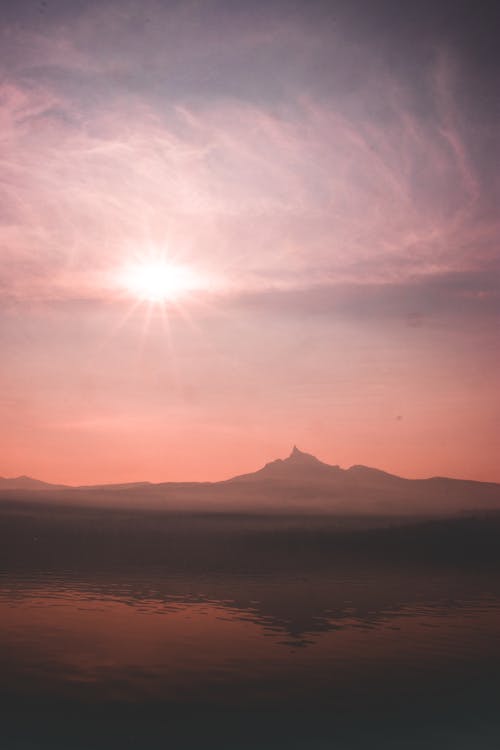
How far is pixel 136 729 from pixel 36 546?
61.1 m

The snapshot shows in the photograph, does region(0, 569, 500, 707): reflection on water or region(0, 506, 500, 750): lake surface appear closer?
region(0, 506, 500, 750): lake surface

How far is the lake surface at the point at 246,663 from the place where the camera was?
20016mm

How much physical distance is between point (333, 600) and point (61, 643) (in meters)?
20.2

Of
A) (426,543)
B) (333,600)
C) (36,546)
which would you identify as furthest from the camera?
(426,543)

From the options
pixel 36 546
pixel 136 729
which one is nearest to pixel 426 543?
pixel 36 546

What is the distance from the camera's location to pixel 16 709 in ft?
70.0

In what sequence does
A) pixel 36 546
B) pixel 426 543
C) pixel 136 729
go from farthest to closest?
1. pixel 426 543
2. pixel 36 546
3. pixel 136 729

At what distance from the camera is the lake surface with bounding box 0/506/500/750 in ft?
65.7

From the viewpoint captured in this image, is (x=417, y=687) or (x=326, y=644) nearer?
(x=417, y=687)

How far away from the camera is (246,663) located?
27594 millimetres

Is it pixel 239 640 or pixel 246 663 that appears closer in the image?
pixel 246 663

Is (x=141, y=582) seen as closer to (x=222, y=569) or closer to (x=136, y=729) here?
(x=222, y=569)

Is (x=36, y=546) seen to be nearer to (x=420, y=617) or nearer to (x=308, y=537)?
(x=308, y=537)

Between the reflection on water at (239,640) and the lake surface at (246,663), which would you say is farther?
the reflection on water at (239,640)
